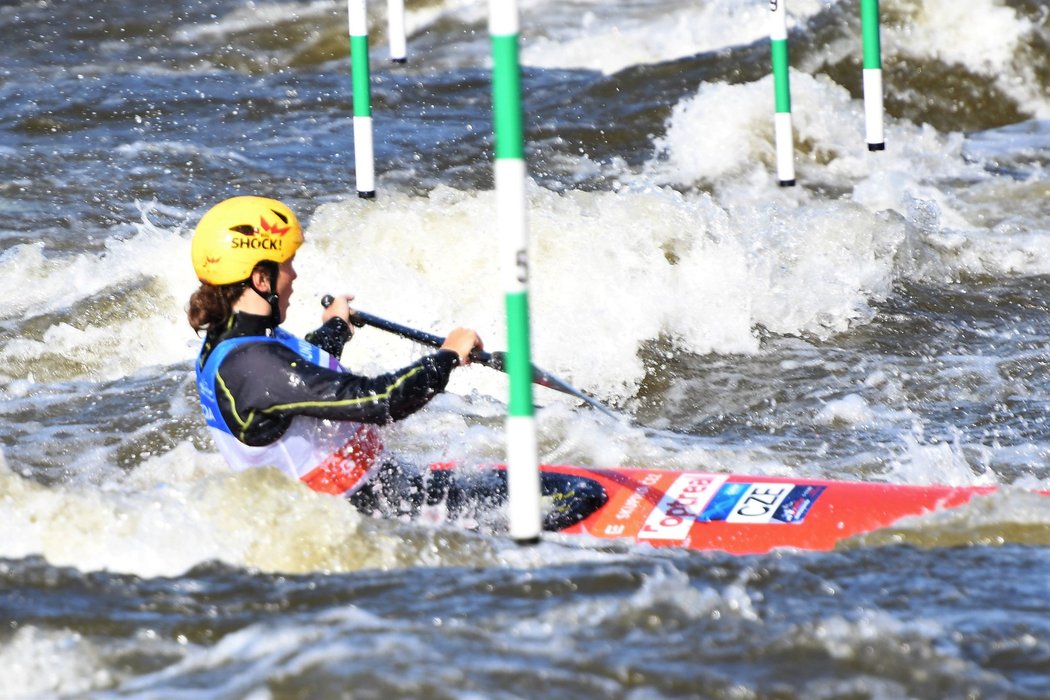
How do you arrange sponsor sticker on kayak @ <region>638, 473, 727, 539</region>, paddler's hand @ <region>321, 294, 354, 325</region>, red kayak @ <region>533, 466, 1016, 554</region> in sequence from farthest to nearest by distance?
paddler's hand @ <region>321, 294, 354, 325</region>, sponsor sticker on kayak @ <region>638, 473, 727, 539</region>, red kayak @ <region>533, 466, 1016, 554</region>

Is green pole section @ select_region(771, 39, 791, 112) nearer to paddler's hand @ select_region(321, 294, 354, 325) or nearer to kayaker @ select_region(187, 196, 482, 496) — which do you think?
paddler's hand @ select_region(321, 294, 354, 325)

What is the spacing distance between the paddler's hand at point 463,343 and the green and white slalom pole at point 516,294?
3.49 feet

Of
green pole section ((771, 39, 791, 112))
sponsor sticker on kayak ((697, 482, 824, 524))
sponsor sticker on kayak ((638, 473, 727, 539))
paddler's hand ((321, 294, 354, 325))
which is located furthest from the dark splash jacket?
green pole section ((771, 39, 791, 112))

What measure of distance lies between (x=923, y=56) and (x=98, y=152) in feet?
21.4

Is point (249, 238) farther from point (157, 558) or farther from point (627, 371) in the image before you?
point (627, 371)

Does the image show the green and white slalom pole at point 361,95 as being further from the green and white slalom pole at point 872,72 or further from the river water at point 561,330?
the green and white slalom pole at point 872,72

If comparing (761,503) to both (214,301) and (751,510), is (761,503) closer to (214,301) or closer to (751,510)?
(751,510)

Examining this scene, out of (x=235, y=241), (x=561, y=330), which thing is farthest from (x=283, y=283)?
(x=561, y=330)

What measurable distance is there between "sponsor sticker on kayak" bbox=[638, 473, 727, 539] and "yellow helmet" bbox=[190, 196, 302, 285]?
1.44 meters

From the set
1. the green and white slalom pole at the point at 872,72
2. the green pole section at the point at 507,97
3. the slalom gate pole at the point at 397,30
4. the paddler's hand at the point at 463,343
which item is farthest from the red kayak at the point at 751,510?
the slalom gate pole at the point at 397,30

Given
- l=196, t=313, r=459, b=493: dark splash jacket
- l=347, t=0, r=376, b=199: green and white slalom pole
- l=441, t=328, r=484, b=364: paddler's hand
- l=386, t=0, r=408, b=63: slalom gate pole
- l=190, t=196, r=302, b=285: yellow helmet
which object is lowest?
l=196, t=313, r=459, b=493: dark splash jacket

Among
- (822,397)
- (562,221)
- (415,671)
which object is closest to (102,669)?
(415,671)

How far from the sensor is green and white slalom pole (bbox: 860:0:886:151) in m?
7.59

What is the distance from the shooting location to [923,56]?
11.8 meters
